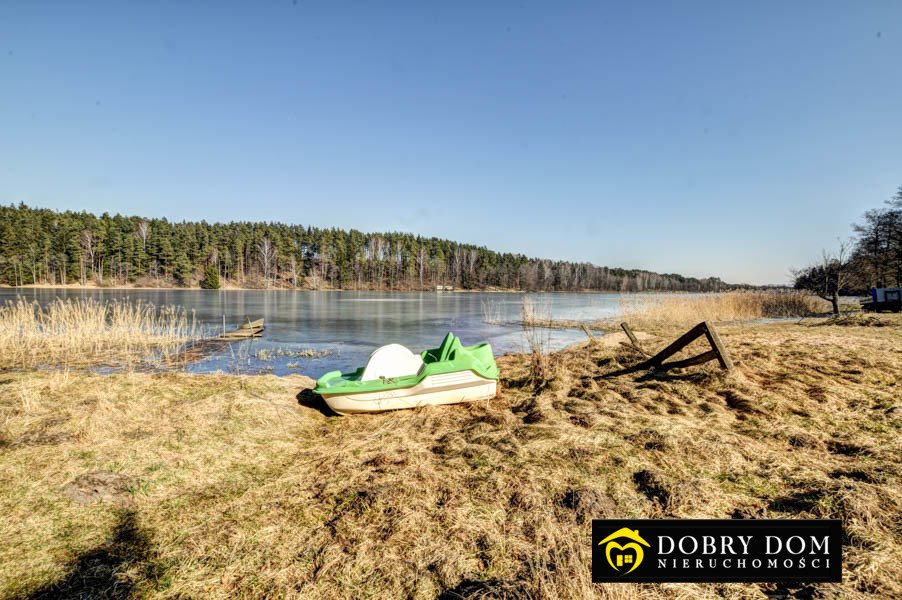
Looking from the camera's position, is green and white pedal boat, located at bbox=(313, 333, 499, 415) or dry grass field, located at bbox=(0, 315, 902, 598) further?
green and white pedal boat, located at bbox=(313, 333, 499, 415)

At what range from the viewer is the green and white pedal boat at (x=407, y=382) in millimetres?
6770

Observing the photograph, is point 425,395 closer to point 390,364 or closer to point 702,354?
point 390,364

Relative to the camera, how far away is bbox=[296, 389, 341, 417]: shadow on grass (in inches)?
281

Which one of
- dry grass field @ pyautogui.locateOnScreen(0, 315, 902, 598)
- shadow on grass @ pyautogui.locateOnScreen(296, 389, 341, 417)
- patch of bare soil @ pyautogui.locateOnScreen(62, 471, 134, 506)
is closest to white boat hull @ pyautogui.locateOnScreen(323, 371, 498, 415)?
dry grass field @ pyautogui.locateOnScreen(0, 315, 902, 598)

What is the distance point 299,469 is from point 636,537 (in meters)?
3.67

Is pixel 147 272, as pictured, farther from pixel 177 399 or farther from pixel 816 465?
pixel 816 465

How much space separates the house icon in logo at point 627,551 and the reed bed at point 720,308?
19.4 meters

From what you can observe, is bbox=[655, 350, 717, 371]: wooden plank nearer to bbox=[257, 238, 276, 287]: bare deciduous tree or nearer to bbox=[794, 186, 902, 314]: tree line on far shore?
bbox=[794, 186, 902, 314]: tree line on far shore

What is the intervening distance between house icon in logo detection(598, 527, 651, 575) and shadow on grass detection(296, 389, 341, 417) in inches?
210

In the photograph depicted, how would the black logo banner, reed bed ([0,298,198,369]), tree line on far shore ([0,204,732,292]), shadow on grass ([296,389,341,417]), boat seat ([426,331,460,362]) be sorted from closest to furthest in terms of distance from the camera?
the black logo banner
shadow on grass ([296,389,341,417])
boat seat ([426,331,460,362])
reed bed ([0,298,198,369])
tree line on far shore ([0,204,732,292])

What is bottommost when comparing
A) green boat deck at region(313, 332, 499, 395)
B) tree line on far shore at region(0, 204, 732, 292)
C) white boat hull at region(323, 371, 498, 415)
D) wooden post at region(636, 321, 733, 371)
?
white boat hull at region(323, 371, 498, 415)

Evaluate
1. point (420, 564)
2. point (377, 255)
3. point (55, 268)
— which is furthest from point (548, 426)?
point (377, 255)

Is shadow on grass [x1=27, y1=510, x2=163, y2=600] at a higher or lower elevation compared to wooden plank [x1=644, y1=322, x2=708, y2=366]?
lower

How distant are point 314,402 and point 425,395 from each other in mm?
2110
